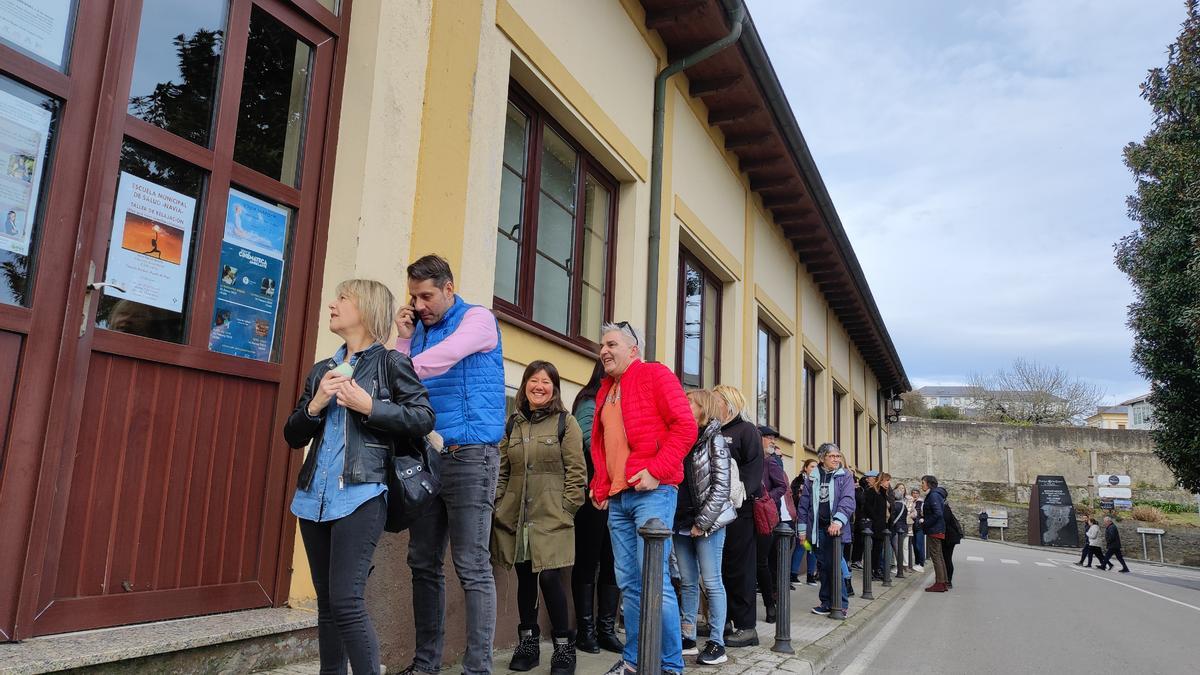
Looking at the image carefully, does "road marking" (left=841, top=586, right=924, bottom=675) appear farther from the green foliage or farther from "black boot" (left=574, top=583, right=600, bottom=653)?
the green foliage

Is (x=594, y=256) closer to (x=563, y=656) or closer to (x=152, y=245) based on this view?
(x=563, y=656)

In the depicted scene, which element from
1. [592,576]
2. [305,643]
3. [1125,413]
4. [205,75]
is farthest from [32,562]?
[1125,413]

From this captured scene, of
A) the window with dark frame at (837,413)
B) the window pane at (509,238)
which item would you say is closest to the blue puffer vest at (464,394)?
the window pane at (509,238)

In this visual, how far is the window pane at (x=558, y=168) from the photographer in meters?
6.73

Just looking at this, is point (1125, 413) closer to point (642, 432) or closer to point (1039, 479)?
point (1039, 479)

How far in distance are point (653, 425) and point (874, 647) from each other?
4506 mm

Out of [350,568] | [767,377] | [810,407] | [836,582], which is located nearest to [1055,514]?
[810,407]

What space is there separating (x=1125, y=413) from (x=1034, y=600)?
115 m

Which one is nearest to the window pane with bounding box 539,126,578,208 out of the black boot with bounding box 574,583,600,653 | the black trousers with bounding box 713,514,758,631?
the black trousers with bounding box 713,514,758,631

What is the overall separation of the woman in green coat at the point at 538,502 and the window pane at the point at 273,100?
72.3 inches

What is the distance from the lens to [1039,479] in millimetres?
37250

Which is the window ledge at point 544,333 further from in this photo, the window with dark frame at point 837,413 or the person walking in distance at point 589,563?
the window with dark frame at point 837,413

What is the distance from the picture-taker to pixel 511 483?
16.1 feet

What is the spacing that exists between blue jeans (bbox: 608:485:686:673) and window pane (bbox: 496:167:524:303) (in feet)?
6.67
